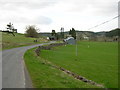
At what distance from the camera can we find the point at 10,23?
12231 centimetres

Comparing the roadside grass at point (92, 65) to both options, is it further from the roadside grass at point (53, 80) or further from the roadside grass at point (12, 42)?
the roadside grass at point (12, 42)

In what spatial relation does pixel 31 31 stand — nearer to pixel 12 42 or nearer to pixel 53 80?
pixel 12 42

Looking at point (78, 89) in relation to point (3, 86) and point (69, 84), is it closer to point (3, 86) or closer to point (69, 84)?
point (69, 84)

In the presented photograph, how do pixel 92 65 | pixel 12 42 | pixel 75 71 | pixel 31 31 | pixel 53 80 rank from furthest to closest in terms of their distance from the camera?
pixel 31 31, pixel 12 42, pixel 92 65, pixel 75 71, pixel 53 80

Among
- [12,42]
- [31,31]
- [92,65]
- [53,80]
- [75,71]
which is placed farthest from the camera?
[31,31]

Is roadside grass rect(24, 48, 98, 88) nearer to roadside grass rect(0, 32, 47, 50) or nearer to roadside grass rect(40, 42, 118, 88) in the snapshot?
roadside grass rect(40, 42, 118, 88)

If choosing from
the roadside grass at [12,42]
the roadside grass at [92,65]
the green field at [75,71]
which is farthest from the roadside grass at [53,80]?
the roadside grass at [12,42]

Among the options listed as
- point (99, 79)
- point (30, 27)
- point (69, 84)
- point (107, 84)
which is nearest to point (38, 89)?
point (69, 84)

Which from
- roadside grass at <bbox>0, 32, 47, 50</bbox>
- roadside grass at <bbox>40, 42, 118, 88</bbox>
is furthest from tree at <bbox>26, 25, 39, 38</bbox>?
roadside grass at <bbox>40, 42, 118, 88</bbox>

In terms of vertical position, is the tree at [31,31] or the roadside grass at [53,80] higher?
the tree at [31,31]

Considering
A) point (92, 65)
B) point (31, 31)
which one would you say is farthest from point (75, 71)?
point (31, 31)

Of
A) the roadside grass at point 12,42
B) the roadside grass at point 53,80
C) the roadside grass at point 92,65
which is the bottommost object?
the roadside grass at point 92,65

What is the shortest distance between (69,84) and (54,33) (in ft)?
453

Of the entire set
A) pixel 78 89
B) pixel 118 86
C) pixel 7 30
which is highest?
pixel 7 30
